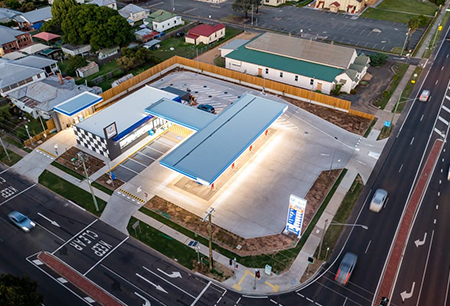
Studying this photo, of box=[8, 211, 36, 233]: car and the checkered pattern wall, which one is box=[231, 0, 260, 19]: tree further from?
box=[8, 211, 36, 233]: car

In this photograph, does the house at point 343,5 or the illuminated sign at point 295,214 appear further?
the house at point 343,5

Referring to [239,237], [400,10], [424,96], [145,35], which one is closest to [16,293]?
[239,237]

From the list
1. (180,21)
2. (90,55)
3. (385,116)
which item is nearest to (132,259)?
(385,116)

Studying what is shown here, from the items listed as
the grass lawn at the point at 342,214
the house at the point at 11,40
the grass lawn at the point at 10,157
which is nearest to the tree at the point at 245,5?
the house at the point at 11,40

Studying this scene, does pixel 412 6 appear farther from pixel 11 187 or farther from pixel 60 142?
pixel 11 187

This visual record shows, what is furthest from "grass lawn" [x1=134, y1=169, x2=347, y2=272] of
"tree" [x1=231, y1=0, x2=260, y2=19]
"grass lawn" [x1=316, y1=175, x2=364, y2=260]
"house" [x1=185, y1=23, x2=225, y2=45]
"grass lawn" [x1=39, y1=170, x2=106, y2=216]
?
"tree" [x1=231, y1=0, x2=260, y2=19]

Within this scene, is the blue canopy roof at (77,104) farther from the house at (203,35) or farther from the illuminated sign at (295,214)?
the illuminated sign at (295,214)
